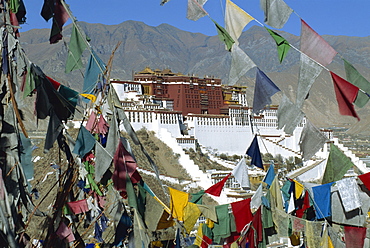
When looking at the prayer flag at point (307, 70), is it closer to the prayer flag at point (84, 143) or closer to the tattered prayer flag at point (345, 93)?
the tattered prayer flag at point (345, 93)

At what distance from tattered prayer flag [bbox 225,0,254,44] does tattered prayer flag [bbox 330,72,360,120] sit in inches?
38.1

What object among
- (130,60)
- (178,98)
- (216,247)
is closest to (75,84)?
(130,60)

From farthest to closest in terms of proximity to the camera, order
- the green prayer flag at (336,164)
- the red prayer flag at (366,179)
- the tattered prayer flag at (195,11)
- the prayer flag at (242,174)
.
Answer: the prayer flag at (242,174), the red prayer flag at (366,179), the green prayer flag at (336,164), the tattered prayer flag at (195,11)

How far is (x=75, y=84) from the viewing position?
13412 cm

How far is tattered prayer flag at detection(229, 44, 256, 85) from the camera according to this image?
18.4 ft

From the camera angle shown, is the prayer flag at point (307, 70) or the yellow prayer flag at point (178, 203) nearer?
the prayer flag at point (307, 70)

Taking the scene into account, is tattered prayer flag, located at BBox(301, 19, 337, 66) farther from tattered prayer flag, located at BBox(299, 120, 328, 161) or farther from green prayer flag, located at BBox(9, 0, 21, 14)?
green prayer flag, located at BBox(9, 0, 21, 14)

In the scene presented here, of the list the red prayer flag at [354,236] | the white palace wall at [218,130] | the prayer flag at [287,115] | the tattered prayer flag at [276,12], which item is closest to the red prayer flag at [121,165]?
the prayer flag at [287,115]

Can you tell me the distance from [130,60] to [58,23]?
18078cm

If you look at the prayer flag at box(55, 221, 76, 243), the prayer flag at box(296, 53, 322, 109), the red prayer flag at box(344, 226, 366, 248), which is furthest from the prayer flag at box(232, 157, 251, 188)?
the prayer flag at box(55, 221, 76, 243)

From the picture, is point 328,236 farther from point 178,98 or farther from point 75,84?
point 75,84

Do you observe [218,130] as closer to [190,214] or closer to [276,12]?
[190,214]

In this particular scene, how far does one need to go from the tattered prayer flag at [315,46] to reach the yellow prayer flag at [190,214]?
7.45ft

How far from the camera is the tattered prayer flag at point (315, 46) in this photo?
5.52 m
